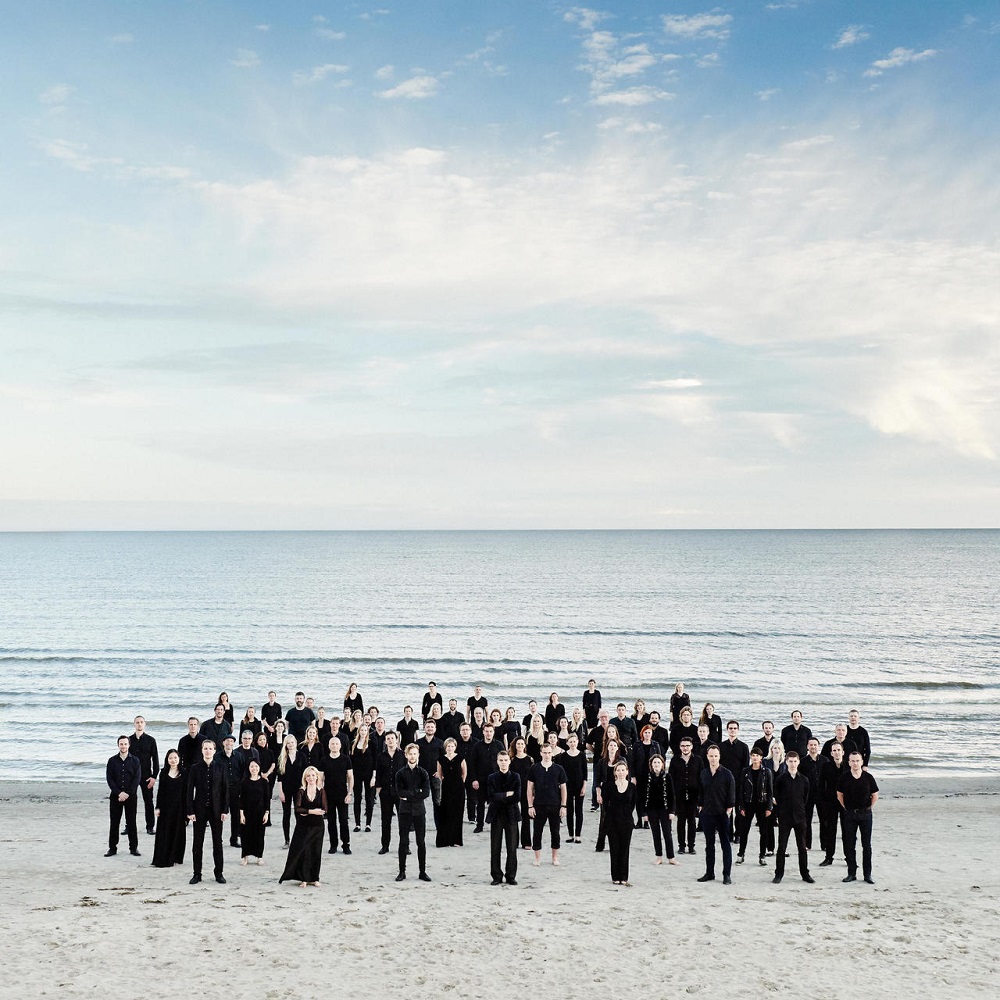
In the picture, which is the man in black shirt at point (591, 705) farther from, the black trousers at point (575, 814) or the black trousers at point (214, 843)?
the black trousers at point (214, 843)

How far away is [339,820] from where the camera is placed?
1379 centimetres

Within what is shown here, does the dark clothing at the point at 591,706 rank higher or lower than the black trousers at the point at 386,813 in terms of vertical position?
higher

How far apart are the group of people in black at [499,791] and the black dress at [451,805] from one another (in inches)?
0.8

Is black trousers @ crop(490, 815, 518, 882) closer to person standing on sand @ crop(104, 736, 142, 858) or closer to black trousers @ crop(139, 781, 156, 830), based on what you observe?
person standing on sand @ crop(104, 736, 142, 858)

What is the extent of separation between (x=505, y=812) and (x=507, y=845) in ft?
1.36

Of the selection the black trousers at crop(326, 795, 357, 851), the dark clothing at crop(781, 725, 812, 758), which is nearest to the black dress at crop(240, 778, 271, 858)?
the black trousers at crop(326, 795, 357, 851)

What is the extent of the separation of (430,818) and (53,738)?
47.9 ft

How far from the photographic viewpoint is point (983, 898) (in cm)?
1171

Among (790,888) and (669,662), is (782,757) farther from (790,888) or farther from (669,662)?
(669,662)

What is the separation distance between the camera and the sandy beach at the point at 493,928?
8.98 m

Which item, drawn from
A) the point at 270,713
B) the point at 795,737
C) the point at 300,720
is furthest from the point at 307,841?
the point at 795,737

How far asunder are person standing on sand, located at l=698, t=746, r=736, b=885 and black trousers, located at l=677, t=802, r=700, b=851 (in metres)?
1.47

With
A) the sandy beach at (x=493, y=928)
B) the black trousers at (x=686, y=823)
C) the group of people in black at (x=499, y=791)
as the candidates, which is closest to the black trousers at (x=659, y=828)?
the group of people in black at (x=499, y=791)

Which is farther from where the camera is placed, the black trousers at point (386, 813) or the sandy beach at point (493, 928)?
the black trousers at point (386, 813)
